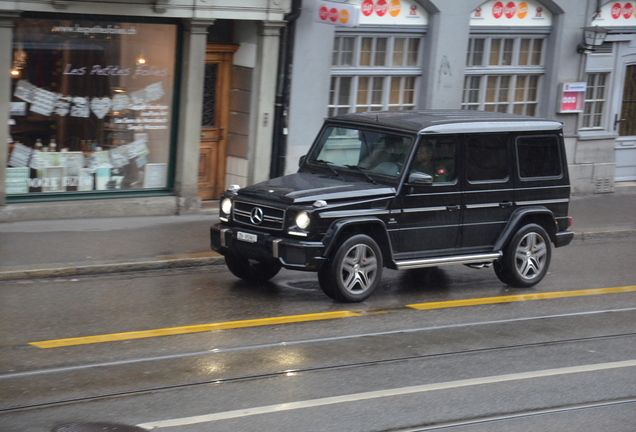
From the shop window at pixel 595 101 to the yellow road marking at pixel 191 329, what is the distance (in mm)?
11821

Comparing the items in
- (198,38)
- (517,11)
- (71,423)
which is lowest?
(71,423)

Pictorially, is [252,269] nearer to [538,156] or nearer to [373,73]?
[538,156]

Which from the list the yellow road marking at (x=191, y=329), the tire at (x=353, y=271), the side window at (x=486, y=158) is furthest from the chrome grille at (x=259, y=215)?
the side window at (x=486, y=158)

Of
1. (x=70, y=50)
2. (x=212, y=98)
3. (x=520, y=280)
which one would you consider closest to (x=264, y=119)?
(x=212, y=98)

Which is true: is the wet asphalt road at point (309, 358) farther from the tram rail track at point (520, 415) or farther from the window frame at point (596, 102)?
the window frame at point (596, 102)

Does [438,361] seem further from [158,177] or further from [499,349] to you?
[158,177]

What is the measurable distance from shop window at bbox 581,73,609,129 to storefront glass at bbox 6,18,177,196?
9.19 m

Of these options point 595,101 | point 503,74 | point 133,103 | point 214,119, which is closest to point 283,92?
point 214,119

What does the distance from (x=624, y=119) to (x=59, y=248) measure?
13.1 metres

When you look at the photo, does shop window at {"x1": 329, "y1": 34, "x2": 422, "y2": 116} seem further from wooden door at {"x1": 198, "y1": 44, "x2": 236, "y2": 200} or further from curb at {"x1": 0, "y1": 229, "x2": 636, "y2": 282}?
curb at {"x1": 0, "y1": 229, "x2": 636, "y2": 282}

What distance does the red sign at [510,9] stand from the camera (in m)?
17.9

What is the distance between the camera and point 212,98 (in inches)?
619

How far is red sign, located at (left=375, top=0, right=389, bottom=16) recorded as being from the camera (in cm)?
1627

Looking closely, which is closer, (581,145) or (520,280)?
(520,280)
